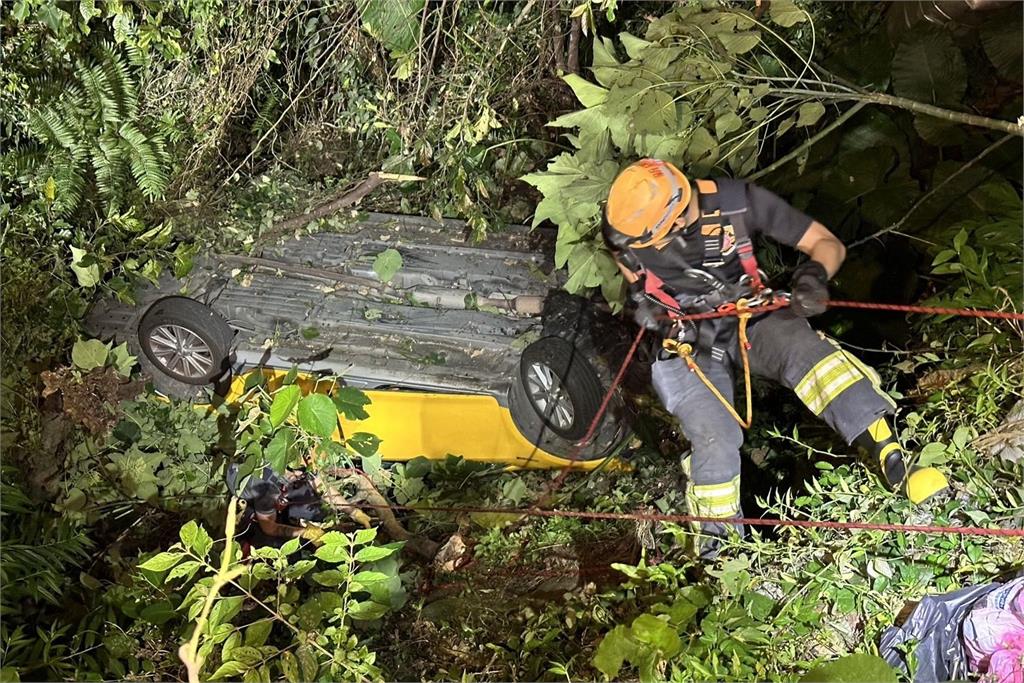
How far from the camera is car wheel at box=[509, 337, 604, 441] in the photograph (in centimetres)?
256

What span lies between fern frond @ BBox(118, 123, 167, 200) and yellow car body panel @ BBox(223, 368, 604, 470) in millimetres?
848

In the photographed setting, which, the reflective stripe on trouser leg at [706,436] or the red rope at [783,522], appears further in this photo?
the reflective stripe on trouser leg at [706,436]

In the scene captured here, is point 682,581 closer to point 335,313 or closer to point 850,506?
point 850,506

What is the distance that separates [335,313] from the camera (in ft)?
8.80

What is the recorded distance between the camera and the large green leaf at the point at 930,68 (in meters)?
2.62

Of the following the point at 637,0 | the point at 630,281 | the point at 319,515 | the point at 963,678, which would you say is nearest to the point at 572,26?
the point at 637,0

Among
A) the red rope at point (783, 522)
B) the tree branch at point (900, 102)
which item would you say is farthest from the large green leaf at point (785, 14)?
the red rope at point (783, 522)

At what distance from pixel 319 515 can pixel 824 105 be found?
2.61m

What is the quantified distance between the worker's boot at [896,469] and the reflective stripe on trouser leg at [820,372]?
0.06 metres

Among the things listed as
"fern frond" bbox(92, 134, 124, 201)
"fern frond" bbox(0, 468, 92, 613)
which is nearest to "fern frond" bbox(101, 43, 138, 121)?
"fern frond" bbox(92, 134, 124, 201)

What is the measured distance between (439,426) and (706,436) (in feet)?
3.19

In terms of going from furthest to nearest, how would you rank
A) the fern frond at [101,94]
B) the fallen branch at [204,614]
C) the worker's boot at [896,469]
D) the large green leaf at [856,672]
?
1. the fern frond at [101,94]
2. the worker's boot at [896,469]
3. the large green leaf at [856,672]
4. the fallen branch at [204,614]

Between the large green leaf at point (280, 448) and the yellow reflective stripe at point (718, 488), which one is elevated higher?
the large green leaf at point (280, 448)

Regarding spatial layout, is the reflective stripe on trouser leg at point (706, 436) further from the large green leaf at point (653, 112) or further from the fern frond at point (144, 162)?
the fern frond at point (144, 162)
